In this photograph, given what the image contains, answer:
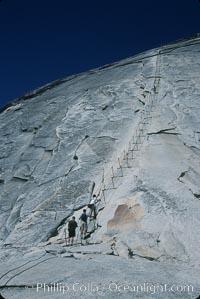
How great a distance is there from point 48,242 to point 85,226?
39.2 inches

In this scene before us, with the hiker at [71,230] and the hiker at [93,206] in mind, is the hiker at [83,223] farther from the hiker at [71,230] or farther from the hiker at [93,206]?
the hiker at [93,206]

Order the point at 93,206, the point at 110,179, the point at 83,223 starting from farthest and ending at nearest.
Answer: the point at 110,179
the point at 93,206
the point at 83,223

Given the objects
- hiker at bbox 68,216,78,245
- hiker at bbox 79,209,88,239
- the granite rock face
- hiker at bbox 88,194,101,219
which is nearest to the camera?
the granite rock face

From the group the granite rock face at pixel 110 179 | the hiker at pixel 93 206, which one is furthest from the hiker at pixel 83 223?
the hiker at pixel 93 206

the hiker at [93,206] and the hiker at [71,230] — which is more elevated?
the hiker at [93,206]

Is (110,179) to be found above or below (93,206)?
above

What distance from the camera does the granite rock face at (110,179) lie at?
727 centimetres

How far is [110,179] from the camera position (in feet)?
37.7

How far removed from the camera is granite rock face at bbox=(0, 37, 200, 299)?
23.9ft

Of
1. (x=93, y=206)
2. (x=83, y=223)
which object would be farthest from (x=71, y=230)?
(x=93, y=206)

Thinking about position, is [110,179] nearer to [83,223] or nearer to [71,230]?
[83,223]

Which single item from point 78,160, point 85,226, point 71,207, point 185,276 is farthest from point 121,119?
point 185,276

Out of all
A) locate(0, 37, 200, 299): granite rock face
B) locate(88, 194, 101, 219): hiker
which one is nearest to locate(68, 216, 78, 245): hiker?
locate(0, 37, 200, 299): granite rock face

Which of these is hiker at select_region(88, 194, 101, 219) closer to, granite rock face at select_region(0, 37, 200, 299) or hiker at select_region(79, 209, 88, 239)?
granite rock face at select_region(0, 37, 200, 299)
